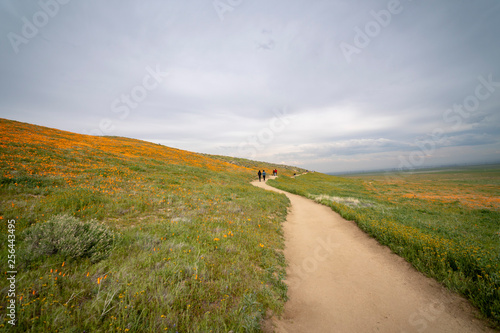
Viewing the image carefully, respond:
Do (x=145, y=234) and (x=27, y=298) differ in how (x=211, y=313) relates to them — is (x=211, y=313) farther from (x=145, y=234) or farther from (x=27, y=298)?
(x=145, y=234)

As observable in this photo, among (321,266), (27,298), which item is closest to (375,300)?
(321,266)

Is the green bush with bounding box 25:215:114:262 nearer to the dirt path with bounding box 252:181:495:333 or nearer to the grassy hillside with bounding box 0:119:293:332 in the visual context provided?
the grassy hillside with bounding box 0:119:293:332

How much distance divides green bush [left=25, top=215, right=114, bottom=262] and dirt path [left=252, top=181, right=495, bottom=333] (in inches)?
192

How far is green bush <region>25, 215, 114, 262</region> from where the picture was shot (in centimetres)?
417

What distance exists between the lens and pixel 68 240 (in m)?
4.42

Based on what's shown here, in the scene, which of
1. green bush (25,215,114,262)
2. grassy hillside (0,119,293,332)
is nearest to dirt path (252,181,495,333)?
grassy hillside (0,119,293,332)

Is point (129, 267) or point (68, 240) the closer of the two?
point (129, 267)

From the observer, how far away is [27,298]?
2859 mm

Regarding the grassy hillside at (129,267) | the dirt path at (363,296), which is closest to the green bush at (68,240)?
the grassy hillside at (129,267)

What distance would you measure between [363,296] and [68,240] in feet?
26.8

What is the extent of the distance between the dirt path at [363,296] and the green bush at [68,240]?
487 cm

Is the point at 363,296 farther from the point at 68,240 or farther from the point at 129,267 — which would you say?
the point at 68,240

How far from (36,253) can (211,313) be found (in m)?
4.14

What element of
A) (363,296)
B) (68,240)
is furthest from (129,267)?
(363,296)
